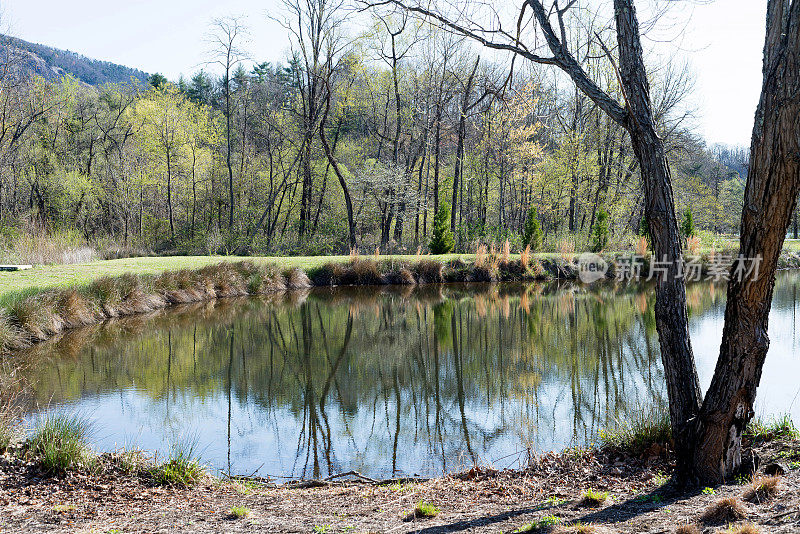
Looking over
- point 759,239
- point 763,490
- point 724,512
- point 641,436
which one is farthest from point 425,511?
point 759,239

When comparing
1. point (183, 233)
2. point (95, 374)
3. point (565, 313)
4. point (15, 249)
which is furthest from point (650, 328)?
point (183, 233)

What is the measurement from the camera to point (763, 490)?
10.0ft

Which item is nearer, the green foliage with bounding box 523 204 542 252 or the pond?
the pond

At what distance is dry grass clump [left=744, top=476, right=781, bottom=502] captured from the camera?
3.01 meters

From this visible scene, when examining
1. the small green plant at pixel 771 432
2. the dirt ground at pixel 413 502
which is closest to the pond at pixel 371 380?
the dirt ground at pixel 413 502

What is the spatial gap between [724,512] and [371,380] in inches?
221

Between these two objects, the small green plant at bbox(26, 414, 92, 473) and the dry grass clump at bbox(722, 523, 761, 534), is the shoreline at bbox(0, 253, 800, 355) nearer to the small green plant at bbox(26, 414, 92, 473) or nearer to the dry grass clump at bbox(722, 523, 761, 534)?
the small green plant at bbox(26, 414, 92, 473)

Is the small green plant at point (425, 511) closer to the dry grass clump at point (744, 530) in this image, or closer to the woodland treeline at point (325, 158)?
the dry grass clump at point (744, 530)

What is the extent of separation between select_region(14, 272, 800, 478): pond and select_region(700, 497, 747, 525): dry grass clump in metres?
2.38

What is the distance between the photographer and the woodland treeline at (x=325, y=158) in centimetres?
2389

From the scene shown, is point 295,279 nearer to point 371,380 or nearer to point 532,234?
point 532,234

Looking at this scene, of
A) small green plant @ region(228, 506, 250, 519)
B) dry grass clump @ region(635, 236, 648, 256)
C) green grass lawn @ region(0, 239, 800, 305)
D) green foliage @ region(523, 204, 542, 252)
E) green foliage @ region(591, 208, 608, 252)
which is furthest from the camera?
green foliage @ region(591, 208, 608, 252)

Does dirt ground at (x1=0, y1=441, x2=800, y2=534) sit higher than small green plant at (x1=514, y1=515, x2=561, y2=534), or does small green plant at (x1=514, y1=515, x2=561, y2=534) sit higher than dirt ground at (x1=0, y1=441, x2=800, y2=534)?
small green plant at (x1=514, y1=515, x2=561, y2=534)

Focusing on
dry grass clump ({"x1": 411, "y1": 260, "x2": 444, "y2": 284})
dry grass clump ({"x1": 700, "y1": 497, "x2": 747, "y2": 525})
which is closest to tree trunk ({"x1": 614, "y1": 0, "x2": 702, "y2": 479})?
dry grass clump ({"x1": 700, "y1": 497, "x2": 747, "y2": 525})
